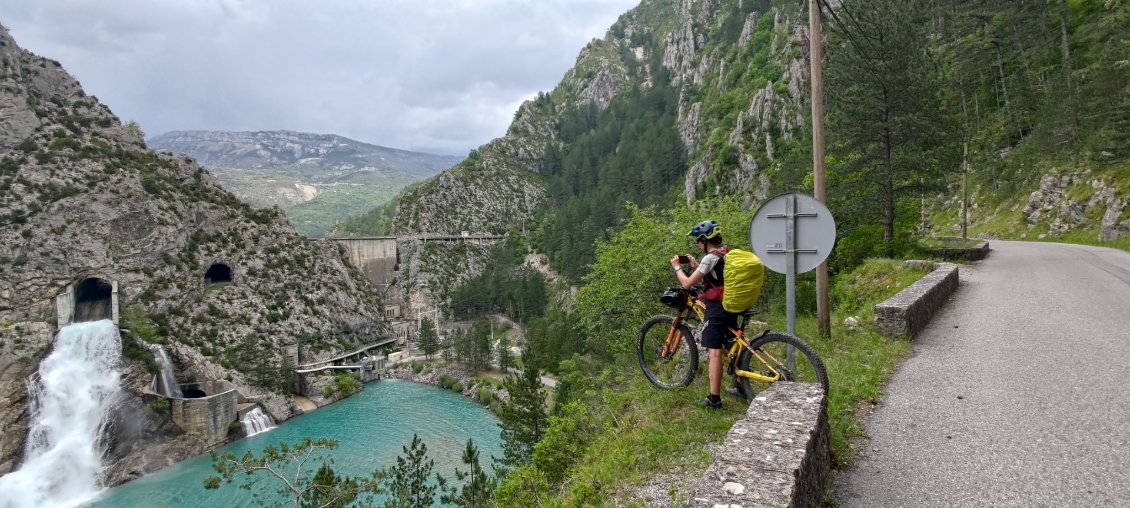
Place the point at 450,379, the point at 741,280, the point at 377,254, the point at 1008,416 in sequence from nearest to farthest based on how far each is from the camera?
the point at 741,280 → the point at 1008,416 → the point at 450,379 → the point at 377,254

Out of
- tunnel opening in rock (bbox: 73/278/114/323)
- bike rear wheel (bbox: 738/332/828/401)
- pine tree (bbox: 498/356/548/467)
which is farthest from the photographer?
tunnel opening in rock (bbox: 73/278/114/323)

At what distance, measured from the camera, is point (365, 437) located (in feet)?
147

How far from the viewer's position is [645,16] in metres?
192

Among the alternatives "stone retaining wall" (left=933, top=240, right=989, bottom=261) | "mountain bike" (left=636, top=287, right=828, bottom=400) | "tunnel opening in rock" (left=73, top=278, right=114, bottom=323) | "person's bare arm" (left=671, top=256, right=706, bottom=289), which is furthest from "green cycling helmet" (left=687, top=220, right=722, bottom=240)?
"tunnel opening in rock" (left=73, top=278, right=114, bottom=323)

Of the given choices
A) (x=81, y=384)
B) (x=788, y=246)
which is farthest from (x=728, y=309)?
(x=81, y=384)

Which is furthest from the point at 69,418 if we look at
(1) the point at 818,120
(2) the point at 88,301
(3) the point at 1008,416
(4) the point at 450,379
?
(3) the point at 1008,416

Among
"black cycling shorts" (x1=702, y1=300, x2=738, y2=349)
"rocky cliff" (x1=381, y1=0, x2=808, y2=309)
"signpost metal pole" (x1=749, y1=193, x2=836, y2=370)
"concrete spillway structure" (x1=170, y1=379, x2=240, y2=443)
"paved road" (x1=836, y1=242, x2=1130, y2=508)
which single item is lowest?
"concrete spillway structure" (x1=170, y1=379, x2=240, y2=443)

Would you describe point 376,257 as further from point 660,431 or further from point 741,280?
point 741,280

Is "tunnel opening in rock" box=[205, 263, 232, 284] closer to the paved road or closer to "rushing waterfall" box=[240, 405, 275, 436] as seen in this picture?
"rushing waterfall" box=[240, 405, 275, 436]

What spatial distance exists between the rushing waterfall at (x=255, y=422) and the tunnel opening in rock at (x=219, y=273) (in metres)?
23.1

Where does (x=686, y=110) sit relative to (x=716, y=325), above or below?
above

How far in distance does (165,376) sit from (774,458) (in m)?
61.9

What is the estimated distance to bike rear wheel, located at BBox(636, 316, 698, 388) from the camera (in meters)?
6.76

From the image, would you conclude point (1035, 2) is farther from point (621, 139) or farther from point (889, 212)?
point (621, 139)
